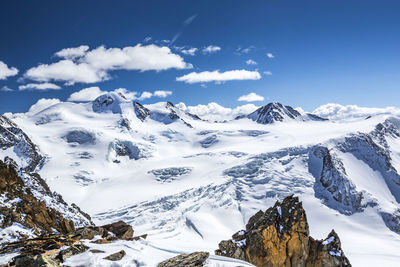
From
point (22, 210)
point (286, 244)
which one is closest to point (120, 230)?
point (22, 210)

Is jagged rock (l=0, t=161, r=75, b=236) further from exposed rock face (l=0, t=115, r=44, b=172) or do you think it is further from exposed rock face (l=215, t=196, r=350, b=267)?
exposed rock face (l=0, t=115, r=44, b=172)

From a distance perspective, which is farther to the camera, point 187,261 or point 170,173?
point 170,173

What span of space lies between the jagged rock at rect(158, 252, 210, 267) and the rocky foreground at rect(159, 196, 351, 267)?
13184 millimetres

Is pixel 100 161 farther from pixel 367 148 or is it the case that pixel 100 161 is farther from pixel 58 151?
pixel 367 148

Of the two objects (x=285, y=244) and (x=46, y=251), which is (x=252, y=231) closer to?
(x=285, y=244)

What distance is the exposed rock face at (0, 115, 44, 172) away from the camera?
15561 cm

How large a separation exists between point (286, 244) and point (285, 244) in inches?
6.0

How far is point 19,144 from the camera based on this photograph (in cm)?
16538

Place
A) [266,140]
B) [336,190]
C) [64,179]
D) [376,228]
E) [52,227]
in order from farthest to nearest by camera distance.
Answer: [266,140]
[64,179]
[336,190]
[376,228]
[52,227]

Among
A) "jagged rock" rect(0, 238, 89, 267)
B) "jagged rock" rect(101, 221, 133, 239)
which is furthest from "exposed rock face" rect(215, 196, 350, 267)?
"jagged rock" rect(0, 238, 89, 267)

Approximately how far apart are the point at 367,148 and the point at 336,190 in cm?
3950

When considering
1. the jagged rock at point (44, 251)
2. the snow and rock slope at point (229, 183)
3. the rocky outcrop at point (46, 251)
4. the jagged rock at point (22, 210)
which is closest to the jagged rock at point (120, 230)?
the jagged rock at point (22, 210)

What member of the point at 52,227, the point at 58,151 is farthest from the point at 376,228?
the point at 58,151

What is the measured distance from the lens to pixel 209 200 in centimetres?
11150
